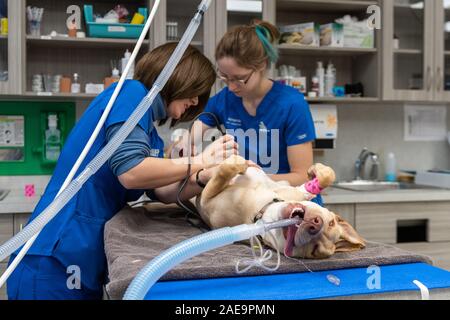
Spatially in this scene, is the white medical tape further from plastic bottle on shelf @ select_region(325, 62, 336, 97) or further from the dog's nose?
plastic bottle on shelf @ select_region(325, 62, 336, 97)

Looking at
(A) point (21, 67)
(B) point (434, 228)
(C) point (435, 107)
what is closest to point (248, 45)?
(A) point (21, 67)

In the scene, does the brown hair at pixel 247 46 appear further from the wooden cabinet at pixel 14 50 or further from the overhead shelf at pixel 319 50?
the wooden cabinet at pixel 14 50

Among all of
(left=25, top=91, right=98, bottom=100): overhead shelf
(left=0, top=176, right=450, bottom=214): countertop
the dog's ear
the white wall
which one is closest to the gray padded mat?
the dog's ear

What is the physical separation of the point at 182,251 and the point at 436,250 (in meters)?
2.07

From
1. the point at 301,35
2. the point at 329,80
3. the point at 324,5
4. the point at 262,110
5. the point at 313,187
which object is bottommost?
the point at 313,187

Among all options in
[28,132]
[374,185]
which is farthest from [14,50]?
[374,185]

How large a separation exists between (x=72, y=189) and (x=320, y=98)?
1.91 m

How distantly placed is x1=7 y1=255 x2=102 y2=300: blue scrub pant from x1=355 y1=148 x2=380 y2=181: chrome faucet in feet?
7.12

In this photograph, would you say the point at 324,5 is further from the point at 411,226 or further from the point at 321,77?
the point at 411,226

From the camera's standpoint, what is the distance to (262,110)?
5.65 ft

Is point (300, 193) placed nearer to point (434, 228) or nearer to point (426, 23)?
point (434, 228)

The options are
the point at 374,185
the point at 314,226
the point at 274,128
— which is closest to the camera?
the point at 314,226

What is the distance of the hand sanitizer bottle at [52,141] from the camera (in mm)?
2566

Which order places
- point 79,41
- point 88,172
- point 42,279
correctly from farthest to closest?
1. point 79,41
2. point 42,279
3. point 88,172
